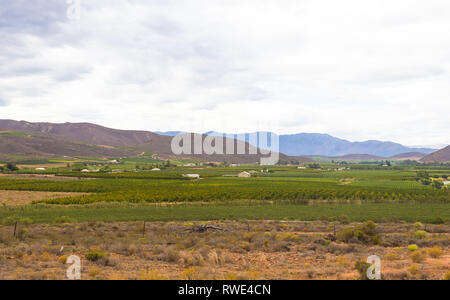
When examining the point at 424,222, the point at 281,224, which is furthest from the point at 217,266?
the point at 424,222

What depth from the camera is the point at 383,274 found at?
41.9ft

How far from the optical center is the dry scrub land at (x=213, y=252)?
13.1m

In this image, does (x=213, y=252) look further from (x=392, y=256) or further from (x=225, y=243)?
(x=392, y=256)

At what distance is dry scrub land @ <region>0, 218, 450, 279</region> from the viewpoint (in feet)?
43.0

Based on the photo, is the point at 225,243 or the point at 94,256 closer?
the point at 94,256

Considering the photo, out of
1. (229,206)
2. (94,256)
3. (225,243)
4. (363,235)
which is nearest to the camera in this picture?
(94,256)

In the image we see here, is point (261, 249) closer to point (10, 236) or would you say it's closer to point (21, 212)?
point (10, 236)

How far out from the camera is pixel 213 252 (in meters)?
16.0

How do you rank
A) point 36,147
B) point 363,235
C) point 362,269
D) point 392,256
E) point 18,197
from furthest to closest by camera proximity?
point 36,147 < point 18,197 < point 363,235 < point 392,256 < point 362,269

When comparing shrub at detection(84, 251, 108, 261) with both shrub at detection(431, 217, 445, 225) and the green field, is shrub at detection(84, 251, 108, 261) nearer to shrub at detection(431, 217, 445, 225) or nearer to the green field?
the green field

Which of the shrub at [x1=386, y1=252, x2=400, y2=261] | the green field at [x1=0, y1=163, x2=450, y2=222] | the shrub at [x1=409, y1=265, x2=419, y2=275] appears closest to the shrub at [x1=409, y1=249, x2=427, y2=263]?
the shrub at [x1=386, y1=252, x2=400, y2=261]

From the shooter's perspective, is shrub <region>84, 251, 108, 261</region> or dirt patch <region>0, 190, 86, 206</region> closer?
shrub <region>84, 251, 108, 261</region>

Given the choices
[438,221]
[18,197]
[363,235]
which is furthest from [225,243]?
[18,197]
